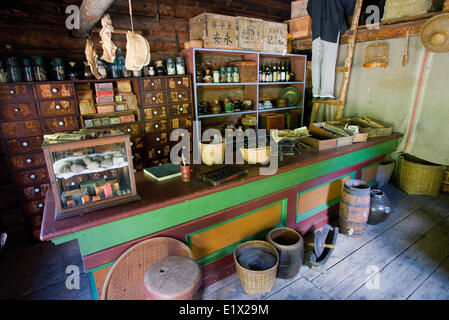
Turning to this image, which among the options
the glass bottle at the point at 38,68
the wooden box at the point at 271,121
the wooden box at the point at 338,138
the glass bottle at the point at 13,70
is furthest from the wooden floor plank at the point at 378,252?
the glass bottle at the point at 13,70

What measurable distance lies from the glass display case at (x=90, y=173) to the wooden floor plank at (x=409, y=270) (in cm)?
210

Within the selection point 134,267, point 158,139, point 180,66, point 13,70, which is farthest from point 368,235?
point 13,70

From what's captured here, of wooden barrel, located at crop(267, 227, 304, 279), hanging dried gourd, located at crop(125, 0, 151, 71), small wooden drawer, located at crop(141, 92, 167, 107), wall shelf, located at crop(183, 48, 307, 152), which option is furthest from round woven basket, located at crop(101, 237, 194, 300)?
wall shelf, located at crop(183, 48, 307, 152)

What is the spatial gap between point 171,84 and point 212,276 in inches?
102

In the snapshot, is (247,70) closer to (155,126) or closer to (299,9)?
(299,9)

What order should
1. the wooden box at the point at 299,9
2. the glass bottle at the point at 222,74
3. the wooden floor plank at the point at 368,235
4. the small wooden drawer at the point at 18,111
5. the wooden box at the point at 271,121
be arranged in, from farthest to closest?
the wooden box at the point at 271,121, the wooden box at the point at 299,9, the glass bottle at the point at 222,74, the small wooden drawer at the point at 18,111, the wooden floor plank at the point at 368,235

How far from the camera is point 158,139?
3.77 m

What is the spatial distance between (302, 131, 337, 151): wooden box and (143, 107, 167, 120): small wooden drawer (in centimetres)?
195

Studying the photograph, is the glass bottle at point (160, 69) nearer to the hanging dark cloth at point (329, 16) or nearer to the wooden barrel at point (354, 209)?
the hanging dark cloth at point (329, 16)

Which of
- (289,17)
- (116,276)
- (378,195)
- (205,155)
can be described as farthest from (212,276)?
(289,17)

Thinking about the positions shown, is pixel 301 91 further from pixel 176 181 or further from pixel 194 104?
pixel 176 181

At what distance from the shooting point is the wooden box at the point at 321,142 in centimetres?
303

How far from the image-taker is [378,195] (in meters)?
3.07

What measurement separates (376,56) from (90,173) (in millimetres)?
4444
